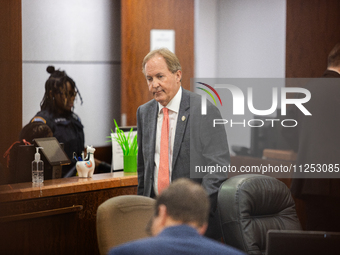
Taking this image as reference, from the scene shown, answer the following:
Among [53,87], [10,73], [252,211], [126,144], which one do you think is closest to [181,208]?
[252,211]

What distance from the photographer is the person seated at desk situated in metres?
3.52

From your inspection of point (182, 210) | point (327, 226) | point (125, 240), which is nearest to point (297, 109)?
point (327, 226)

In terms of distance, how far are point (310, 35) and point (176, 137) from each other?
238cm

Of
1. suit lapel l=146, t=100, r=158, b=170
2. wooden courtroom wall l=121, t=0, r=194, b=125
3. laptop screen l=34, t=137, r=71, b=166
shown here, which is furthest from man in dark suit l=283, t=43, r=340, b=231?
wooden courtroom wall l=121, t=0, r=194, b=125

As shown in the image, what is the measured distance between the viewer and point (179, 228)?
1.06 m

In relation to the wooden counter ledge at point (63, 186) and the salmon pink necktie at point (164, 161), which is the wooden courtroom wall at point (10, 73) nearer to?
the wooden counter ledge at point (63, 186)

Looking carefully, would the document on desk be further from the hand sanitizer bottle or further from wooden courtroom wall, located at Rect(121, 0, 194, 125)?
wooden courtroom wall, located at Rect(121, 0, 194, 125)

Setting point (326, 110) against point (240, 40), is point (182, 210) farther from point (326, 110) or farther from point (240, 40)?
point (240, 40)

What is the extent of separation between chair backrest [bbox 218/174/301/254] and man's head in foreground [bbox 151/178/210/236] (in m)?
0.78

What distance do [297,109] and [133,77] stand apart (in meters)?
2.25

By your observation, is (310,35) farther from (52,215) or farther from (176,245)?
(176,245)

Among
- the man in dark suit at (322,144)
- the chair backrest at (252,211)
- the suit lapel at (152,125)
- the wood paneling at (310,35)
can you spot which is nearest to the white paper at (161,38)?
the wood paneling at (310,35)

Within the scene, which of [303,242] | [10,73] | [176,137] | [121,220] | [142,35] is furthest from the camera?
[142,35]

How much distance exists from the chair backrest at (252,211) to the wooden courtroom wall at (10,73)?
8.53 ft
